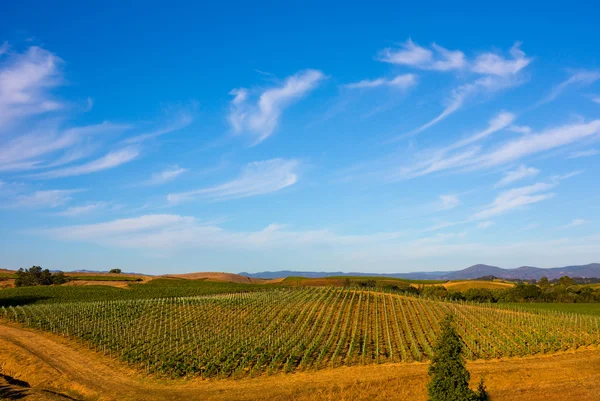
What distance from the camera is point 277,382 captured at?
3403cm

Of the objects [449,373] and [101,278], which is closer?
[449,373]

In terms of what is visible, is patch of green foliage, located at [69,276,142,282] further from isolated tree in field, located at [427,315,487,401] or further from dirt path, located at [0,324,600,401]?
isolated tree in field, located at [427,315,487,401]

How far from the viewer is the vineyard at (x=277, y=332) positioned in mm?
39594

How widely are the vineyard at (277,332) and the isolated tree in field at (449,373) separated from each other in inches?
614

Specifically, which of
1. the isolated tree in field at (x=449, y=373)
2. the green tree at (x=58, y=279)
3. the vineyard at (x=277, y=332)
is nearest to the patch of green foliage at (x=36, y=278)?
the green tree at (x=58, y=279)

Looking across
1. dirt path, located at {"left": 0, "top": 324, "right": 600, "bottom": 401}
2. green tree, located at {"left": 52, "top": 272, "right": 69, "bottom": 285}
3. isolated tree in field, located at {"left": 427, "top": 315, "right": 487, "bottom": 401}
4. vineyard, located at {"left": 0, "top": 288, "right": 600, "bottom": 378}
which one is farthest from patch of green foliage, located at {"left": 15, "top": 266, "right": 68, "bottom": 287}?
isolated tree in field, located at {"left": 427, "top": 315, "right": 487, "bottom": 401}

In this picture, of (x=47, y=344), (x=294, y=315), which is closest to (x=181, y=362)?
(x=47, y=344)

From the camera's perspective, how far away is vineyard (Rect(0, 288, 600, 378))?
3959cm

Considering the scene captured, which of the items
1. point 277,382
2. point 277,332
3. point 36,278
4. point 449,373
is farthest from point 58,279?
point 449,373

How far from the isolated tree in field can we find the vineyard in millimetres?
15599

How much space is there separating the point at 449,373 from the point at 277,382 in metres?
14.7

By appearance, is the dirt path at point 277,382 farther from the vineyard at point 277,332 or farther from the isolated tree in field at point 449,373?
the isolated tree in field at point 449,373

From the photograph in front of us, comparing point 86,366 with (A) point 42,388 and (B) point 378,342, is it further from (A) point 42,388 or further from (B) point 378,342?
(B) point 378,342

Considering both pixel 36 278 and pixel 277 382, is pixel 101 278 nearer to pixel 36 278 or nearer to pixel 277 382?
pixel 36 278
